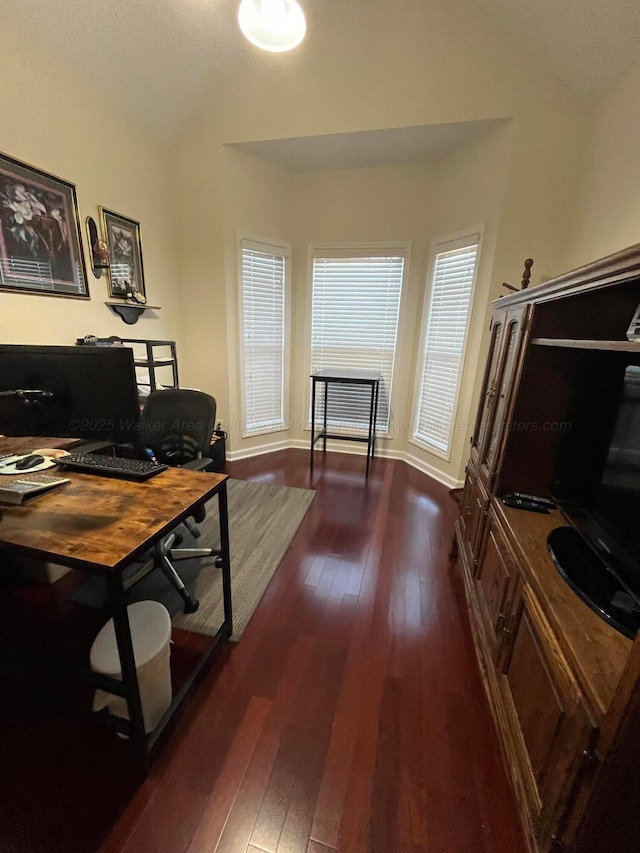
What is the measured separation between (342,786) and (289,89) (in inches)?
165

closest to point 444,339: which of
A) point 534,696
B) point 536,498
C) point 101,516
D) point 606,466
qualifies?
point 536,498

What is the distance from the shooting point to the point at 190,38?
2334 millimetres

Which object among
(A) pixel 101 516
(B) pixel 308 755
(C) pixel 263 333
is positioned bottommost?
(B) pixel 308 755

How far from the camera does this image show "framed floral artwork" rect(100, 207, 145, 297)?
257cm

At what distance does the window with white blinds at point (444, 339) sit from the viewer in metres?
2.94

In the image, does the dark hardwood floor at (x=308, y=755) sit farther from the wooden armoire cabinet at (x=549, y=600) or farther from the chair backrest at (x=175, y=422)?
the chair backrest at (x=175, y=422)

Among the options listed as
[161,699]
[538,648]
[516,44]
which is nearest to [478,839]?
[538,648]

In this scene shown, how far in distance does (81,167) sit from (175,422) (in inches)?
77.6

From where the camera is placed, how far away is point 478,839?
972 mm

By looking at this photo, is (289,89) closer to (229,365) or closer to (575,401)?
(229,365)

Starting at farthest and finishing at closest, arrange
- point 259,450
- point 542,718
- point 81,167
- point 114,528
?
1. point 259,450
2. point 81,167
3. point 114,528
4. point 542,718

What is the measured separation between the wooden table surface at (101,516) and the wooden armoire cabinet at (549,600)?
3.81ft

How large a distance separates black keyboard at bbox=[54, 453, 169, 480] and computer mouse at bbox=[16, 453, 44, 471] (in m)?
0.07

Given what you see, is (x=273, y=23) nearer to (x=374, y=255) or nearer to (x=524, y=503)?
(x=374, y=255)
